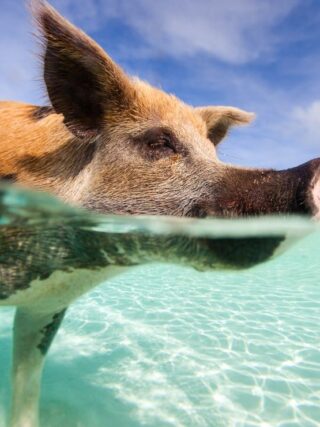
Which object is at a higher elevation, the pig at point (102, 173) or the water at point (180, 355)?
the pig at point (102, 173)

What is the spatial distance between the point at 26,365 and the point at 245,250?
9.23 feet

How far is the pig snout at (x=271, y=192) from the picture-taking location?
254cm

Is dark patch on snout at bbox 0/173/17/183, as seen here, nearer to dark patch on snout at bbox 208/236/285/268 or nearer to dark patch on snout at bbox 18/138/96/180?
dark patch on snout at bbox 18/138/96/180

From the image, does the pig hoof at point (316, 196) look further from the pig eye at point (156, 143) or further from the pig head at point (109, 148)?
the pig eye at point (156, 143)

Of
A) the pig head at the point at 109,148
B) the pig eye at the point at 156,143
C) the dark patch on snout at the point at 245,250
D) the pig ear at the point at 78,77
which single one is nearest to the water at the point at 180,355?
the dark patch on snout at the point at 245,250

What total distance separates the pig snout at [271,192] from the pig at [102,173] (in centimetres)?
1

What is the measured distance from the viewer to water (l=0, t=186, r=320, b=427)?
3.77 meters

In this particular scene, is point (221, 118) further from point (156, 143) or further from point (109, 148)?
point (109, 148)

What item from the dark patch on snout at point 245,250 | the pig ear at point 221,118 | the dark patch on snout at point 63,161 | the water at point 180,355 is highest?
the pig ear at point 221,118

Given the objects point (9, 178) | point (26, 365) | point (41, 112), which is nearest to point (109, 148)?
point (9, 178)

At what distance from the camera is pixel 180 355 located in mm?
6777

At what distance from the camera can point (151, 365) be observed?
643 cm

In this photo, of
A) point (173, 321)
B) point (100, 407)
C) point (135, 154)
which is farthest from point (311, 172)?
point (173, 321)

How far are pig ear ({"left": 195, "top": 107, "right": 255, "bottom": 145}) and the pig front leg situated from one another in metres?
2.68
